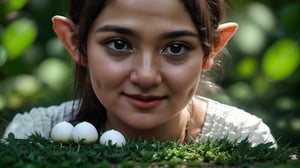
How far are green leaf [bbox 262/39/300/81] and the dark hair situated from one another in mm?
402

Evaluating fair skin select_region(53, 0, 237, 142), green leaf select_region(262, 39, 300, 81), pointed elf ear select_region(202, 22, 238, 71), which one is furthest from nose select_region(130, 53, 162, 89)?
green leaf select_region(262, 39, 300, 81)

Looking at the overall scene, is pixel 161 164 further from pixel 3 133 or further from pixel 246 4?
pixel 246 4

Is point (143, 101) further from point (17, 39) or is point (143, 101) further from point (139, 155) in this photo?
point (17, 39)

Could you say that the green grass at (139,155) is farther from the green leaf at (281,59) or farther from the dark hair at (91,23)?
the green leaf at (281,59)

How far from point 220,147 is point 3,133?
0.94m

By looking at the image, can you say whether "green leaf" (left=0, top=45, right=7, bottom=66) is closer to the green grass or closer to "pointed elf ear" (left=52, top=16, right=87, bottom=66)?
"pointed elf ear" (left=52, top=16, right=87, bottom=66)

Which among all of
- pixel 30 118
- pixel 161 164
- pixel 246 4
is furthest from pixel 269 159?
pixel 246 4

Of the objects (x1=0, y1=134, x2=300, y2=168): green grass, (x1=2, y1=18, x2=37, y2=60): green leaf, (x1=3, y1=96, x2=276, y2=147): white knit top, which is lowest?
(x1=0, y1=134, x2=300, y2=168): green grass

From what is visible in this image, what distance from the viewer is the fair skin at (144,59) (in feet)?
5.53

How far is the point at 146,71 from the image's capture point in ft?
5.46

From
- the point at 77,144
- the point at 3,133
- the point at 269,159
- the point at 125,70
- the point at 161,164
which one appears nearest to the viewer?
the point at 161,164

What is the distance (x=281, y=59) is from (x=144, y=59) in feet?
2.66

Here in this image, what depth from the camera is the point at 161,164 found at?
1264 millimetres

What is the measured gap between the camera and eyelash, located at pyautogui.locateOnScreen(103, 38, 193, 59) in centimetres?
172
